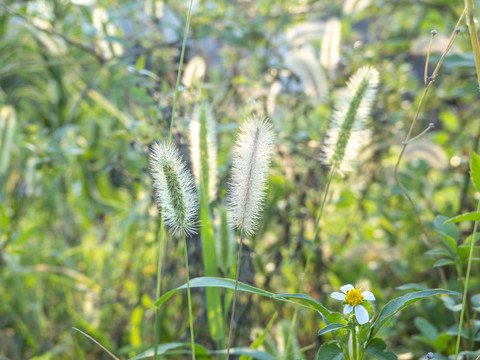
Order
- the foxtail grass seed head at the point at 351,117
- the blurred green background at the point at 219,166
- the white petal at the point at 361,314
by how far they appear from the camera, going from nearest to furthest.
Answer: the white petal at the point at 361,314 → the foxtail grass seed head at the point at 351,117 → the blurred green background at the point at 219,166

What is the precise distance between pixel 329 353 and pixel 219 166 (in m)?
0.68

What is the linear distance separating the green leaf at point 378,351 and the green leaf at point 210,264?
31 centimetres

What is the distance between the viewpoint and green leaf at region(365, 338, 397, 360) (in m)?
0.58

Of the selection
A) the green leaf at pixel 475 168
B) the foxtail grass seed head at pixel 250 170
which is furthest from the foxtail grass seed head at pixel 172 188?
the green leaf at pixel 475 168

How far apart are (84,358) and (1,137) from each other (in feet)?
2.37

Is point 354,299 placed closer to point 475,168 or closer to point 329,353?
point 329,353

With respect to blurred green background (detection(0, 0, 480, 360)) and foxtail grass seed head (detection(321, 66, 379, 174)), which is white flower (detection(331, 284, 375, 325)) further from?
blurred green background (detection(0, 0, 480, 360))

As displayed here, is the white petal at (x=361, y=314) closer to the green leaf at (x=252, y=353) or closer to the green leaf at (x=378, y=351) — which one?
the green leaf at (x=378, y=351)

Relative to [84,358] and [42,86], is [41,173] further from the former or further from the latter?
[42,86]

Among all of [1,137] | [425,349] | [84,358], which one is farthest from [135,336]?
[425,349]

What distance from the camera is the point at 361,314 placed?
0.58 metres

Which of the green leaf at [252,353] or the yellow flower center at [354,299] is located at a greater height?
Result: the yellow flower center at [354,299]

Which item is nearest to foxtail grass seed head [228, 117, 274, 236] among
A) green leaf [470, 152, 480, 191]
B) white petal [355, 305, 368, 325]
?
white petal [355, 305, 368, 325]

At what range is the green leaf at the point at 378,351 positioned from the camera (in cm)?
58
